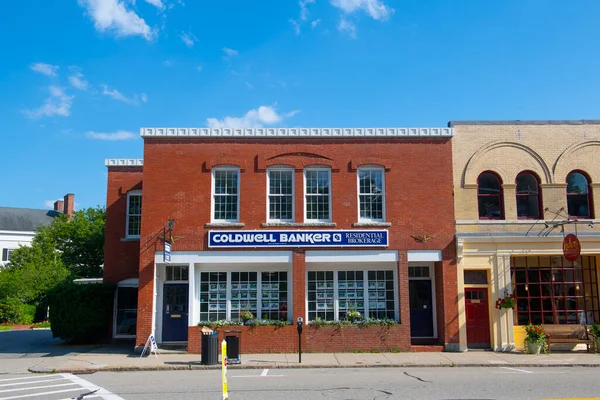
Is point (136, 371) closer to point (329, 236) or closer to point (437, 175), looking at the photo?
point (329, 236)

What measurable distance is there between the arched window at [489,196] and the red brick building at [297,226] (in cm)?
126

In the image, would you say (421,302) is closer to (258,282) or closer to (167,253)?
(258,282)

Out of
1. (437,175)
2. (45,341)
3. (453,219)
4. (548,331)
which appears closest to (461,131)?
(437,175)

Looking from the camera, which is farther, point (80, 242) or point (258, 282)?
point (80, 242)

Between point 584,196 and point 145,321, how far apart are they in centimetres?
1598

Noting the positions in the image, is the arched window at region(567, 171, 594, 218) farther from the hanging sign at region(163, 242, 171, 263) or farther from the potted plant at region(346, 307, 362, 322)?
the hanging sign at region(163, 242, 171, 263)

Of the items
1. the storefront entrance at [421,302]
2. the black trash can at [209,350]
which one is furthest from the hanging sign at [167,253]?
the storefront entrance at [421,302]

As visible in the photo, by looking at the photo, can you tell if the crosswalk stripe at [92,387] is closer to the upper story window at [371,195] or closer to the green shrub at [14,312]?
the upper story window at [371,195]

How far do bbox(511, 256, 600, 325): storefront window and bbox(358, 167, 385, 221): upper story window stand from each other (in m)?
5.16

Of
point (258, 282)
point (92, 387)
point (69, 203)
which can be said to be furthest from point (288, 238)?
point (69, 203)

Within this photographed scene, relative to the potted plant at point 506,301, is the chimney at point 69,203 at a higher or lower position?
higher

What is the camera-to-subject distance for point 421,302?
1897cm

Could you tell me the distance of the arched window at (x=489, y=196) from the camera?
18844 mm

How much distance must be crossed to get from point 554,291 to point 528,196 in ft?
A: 11.4
